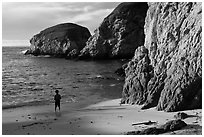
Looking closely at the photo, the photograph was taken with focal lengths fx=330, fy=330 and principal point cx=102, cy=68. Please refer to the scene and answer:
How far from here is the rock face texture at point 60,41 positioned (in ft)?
346

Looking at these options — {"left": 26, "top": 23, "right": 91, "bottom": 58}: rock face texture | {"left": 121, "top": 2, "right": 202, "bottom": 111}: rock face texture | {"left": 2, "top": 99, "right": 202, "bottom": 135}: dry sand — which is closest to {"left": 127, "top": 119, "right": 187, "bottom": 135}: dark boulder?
{"left": 2, "top": 99, "right": 202, "bottom": 135}: dry sand

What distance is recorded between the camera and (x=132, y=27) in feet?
294

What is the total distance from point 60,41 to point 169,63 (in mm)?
91884

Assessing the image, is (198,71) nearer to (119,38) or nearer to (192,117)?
(192,117)

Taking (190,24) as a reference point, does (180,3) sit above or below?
above

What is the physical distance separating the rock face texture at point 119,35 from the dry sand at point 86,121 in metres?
65.4

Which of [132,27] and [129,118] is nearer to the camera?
[129,118]

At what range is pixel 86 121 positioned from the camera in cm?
1677

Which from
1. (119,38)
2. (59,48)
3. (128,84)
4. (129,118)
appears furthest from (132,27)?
(129,118)

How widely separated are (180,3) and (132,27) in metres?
70.3

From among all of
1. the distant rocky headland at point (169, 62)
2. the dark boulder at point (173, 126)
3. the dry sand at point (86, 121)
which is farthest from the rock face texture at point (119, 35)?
the dark boulder at point (173, 126)

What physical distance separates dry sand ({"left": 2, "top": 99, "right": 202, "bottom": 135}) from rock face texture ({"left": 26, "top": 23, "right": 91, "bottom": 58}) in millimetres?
74094

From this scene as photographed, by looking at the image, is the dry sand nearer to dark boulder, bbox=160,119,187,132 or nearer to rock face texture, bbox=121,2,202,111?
dark boulder, bbox=160,119,187,132

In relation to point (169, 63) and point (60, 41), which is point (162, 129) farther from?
point (60, 41)
